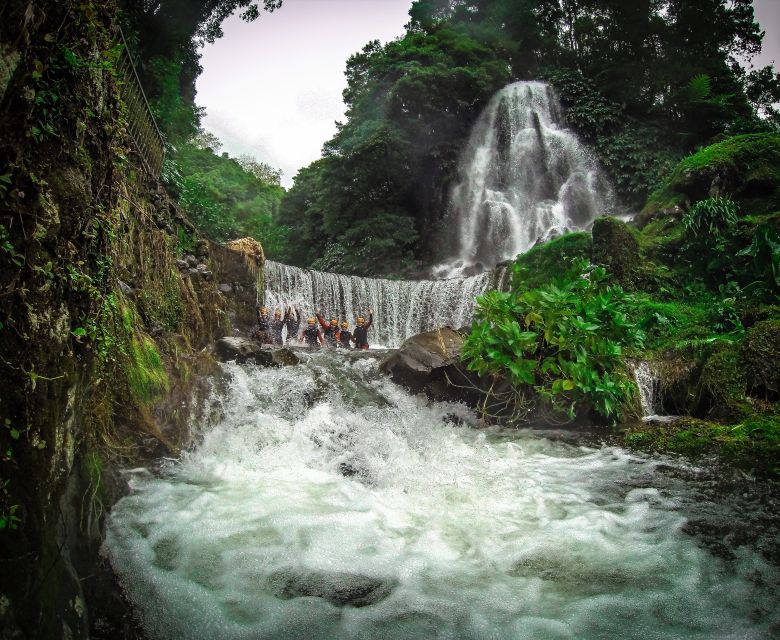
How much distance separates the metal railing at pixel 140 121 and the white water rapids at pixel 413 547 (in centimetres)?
541

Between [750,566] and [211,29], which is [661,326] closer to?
[750,566]

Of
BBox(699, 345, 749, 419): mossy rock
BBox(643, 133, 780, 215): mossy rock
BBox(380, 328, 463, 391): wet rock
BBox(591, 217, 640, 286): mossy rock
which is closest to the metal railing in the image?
BBox(380, 328, 463, 391): wet rock

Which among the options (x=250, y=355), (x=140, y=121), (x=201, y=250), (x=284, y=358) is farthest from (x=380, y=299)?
(x=140, y=121)

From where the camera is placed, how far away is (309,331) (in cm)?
1262

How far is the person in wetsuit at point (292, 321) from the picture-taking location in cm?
1396

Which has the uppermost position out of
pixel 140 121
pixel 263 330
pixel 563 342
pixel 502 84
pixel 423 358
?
pixel 502 84

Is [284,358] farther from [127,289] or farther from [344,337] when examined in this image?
[344,337]

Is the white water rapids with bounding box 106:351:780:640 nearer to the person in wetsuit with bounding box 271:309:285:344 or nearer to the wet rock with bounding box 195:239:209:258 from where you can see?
the wet rock with bounding box 195:239:209:258

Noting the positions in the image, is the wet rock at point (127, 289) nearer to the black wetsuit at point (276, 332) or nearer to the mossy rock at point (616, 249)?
the black wetsuit at point (276, 332)

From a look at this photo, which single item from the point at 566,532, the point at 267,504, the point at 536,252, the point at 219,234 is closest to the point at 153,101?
the point at 219,234

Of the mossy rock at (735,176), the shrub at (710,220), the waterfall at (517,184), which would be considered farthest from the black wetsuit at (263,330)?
the waterfall at (517,184)

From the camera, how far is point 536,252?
11250 millimetres

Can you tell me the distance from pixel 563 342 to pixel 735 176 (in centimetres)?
978

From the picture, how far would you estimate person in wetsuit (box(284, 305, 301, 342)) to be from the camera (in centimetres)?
1396
